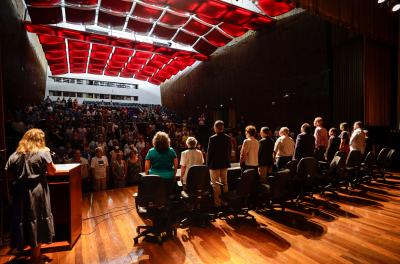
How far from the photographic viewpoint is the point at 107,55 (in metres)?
15.8

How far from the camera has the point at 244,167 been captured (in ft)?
14.1

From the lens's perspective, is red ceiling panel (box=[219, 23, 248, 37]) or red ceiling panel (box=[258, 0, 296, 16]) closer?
red ceiling panel (box=[258, 0, 296, 16])

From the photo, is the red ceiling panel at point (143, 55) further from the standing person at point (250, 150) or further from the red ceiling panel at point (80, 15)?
the standing person at point (250, 150)

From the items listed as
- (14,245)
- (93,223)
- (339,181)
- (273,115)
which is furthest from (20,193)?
(273,115)

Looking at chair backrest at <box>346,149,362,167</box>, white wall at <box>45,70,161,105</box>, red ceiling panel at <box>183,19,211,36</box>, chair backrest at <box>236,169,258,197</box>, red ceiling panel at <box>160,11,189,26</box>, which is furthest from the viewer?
white wall at <box>45,70,161,105</box>

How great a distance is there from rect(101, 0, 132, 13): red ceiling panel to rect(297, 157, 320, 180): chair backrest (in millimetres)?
7922

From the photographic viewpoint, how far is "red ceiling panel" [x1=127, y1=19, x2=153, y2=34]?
392 inches

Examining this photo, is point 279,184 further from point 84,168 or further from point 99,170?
point 84,168

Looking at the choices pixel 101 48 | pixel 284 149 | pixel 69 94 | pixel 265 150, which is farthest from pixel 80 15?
pixel 69 94

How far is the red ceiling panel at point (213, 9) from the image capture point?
7.49 m

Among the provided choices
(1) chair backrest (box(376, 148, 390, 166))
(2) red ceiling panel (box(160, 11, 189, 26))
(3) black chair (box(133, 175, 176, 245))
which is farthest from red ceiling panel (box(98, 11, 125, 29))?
(1) chair backrest (box(376, 148, 390, 166))

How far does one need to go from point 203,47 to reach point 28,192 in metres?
11.8

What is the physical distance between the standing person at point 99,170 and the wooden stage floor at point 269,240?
124 cm

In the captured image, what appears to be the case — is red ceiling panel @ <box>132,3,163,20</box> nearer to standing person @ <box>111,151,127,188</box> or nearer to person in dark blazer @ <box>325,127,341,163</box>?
standing person @ <box>111,151,127,188</box>
